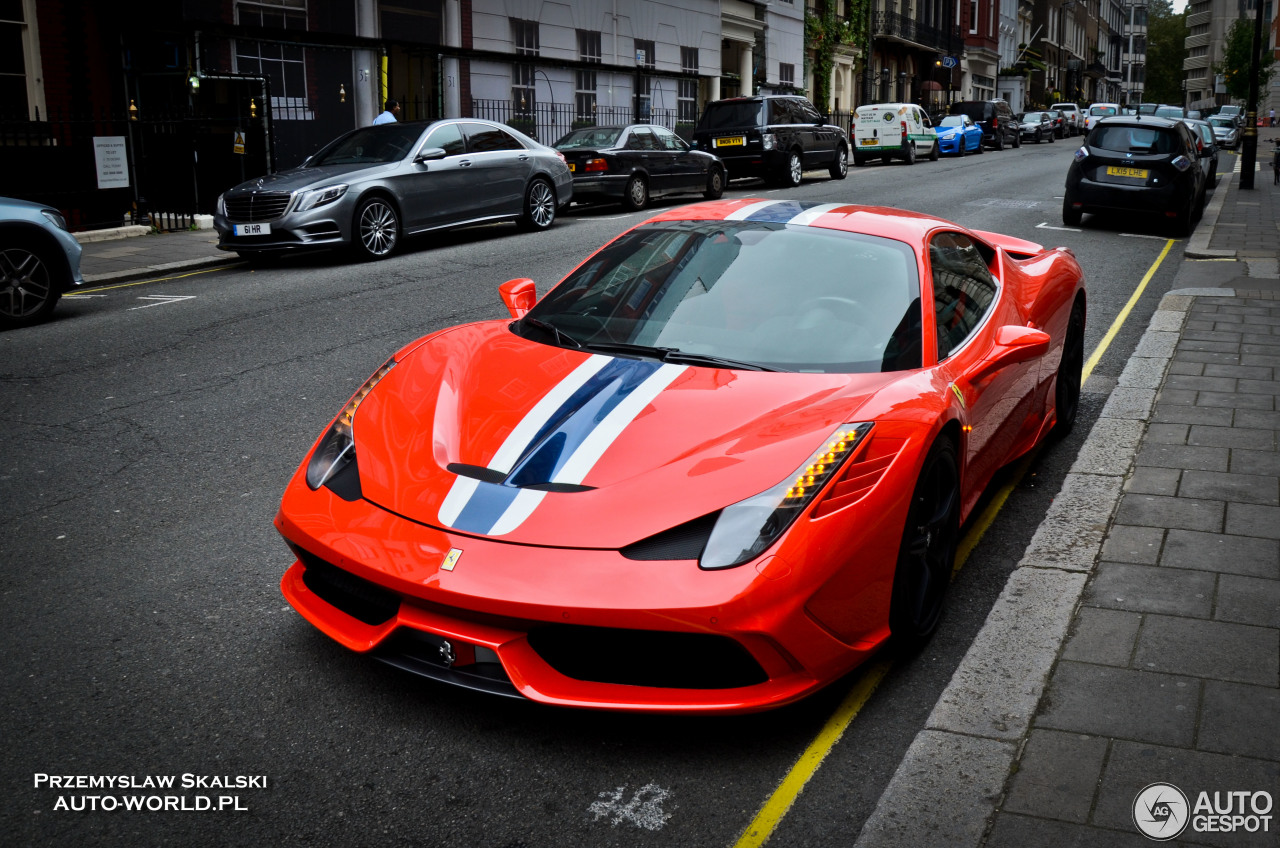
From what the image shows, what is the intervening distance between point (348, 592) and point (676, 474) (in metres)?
0.93

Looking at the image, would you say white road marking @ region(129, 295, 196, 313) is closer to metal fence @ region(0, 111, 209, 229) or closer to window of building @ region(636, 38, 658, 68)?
metal fence @ region(0, 111, 209, 229)

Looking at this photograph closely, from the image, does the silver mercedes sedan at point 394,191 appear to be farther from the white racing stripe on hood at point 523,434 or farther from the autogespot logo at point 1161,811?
the autogespot logo at point 1161,811

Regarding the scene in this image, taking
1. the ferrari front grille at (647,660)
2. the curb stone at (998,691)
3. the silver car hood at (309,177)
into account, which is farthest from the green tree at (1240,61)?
the ferrari front grille at (647,660)

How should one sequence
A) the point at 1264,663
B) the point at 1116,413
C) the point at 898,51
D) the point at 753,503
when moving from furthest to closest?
the point at 898,51 → the point at 1116,413 → the point at 1264,663 → the point at 753,503

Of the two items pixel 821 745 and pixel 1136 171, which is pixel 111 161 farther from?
pixel 821 745

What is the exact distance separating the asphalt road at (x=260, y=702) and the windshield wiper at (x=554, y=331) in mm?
1234

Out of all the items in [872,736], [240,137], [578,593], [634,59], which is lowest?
[872,736]

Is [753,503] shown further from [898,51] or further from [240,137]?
[898,51]

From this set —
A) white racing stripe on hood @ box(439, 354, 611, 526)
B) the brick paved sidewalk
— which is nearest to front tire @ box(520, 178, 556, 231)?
the brick paved sidewalk

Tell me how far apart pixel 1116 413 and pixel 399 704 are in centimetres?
441

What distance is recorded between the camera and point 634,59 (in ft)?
96.4

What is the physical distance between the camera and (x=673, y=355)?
3.78 m

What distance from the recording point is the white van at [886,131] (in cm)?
3116

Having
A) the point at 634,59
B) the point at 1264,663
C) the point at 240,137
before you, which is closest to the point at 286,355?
the point at 1264,663
